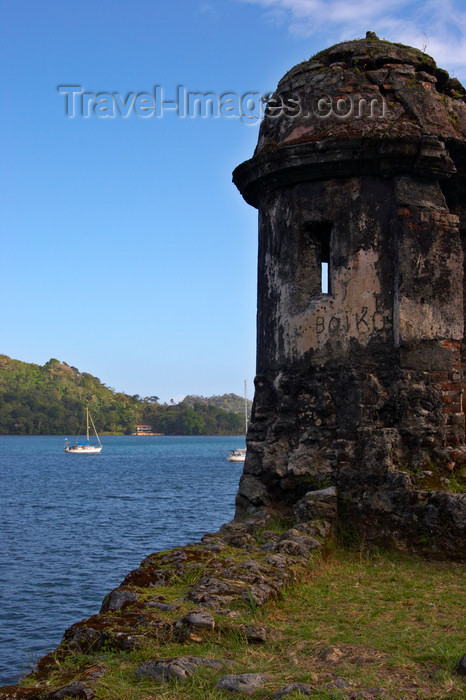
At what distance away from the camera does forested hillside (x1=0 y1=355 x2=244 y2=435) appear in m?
123

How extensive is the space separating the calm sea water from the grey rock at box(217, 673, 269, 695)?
5.72 feet

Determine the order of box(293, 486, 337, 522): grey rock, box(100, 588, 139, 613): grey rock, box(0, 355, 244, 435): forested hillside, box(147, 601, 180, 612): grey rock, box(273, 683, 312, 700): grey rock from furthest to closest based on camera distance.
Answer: box(0, 355, 244, 435): forested hillside
box(293, 486, 337, 522): grey rock
box(100, 588, 139, 613): grey rock
box(147, 601, 180, 612): grey rock
box(273, 683, 312, 700): grey rock

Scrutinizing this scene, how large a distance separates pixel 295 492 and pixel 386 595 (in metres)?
1.89

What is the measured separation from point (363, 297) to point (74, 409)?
4947 inches

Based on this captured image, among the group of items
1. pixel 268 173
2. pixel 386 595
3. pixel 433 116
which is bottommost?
pixel 386 595

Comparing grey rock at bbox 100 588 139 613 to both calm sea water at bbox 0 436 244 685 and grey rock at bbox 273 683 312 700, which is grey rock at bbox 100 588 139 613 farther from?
grey rock at bbox 273 683 312 700

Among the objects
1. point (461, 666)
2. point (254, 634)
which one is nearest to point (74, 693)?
point (254, 634)

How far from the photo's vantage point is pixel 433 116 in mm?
6699

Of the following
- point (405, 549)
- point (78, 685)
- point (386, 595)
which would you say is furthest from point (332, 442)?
point (78, 685)

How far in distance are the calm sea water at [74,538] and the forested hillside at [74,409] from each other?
8065 centimetres

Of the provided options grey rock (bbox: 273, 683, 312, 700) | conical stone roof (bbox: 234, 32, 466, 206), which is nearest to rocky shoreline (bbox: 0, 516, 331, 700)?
grey rock (bbox: 273, 683, 312, 700)

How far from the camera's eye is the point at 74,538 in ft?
68.6

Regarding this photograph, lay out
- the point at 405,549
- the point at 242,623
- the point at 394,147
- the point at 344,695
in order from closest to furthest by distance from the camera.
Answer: the point at 344,695 → the point at 242,623 → the point at 405,549 → the point at 394,147

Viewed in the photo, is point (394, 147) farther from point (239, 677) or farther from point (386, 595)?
point (239, 677)
